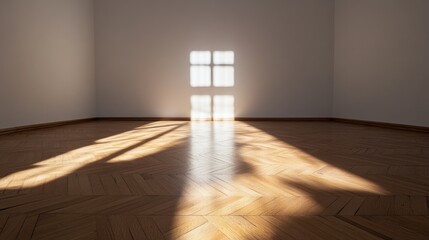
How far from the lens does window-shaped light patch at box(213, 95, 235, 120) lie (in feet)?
19.0

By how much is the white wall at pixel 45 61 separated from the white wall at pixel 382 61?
4.39 m

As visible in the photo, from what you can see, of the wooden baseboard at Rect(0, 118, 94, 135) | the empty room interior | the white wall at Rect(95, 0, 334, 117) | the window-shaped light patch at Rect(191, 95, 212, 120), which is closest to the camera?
the empty room interior

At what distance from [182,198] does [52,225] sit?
463mm

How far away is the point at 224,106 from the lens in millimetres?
5793

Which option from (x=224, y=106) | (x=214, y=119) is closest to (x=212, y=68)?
(x=224, y=106)

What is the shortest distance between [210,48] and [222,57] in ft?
0.88

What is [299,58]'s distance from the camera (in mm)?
5707

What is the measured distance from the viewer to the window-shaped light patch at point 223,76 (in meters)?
5.76

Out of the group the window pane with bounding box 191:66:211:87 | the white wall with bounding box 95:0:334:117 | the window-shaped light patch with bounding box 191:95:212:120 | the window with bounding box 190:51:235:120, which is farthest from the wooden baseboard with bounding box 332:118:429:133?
the window pane with bounding box 191:66:211:87

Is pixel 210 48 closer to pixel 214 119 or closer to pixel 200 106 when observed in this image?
pixel 200 106

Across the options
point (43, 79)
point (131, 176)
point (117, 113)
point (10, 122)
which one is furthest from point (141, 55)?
point (131, 176)

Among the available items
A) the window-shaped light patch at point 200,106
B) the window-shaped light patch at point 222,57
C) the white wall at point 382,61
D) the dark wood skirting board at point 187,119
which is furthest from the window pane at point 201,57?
the white wall at point 382,61

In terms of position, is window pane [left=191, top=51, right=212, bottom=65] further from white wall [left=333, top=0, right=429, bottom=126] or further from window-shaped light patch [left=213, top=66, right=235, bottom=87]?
white wall [left=333, top=0, right=429, bottom=126]

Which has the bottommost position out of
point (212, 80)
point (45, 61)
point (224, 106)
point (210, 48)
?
point (224, 106)
